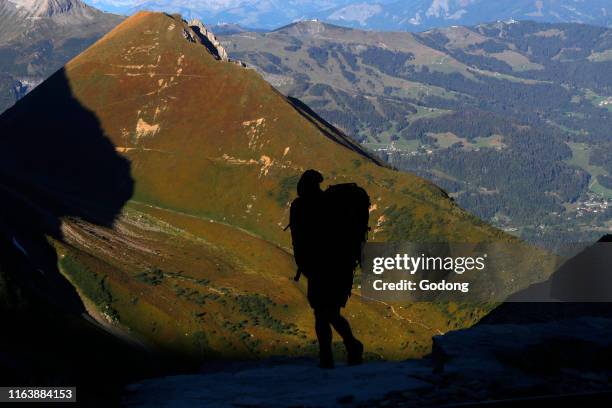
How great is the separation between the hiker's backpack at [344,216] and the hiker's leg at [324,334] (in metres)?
1.90

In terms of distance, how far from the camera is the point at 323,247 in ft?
73.8

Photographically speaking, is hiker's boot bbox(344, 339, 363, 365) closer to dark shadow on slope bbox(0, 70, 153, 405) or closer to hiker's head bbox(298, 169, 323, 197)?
hiker's head bbox(298, 169, 323, 197)

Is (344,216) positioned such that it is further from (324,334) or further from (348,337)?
(348,337)

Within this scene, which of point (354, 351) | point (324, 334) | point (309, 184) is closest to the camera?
point (309, 184)

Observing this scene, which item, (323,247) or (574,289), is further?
(574,289)

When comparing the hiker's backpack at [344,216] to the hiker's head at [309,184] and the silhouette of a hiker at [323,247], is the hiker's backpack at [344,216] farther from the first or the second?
the hiker's head at [309,184]

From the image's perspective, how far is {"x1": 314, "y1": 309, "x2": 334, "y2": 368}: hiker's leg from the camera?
906 inches

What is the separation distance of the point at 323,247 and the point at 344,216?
114 centimetres

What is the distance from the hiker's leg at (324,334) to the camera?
23016mm

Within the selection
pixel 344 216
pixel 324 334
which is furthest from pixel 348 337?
pixel 344 216

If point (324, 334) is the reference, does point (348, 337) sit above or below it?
below

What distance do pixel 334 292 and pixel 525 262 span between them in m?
137

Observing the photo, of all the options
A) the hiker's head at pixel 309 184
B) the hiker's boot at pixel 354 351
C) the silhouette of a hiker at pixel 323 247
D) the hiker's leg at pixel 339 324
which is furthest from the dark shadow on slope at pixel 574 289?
the hiker's head at pixel 309 184

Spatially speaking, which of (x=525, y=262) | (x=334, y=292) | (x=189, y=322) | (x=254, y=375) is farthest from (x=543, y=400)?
(x=525, y=262)
